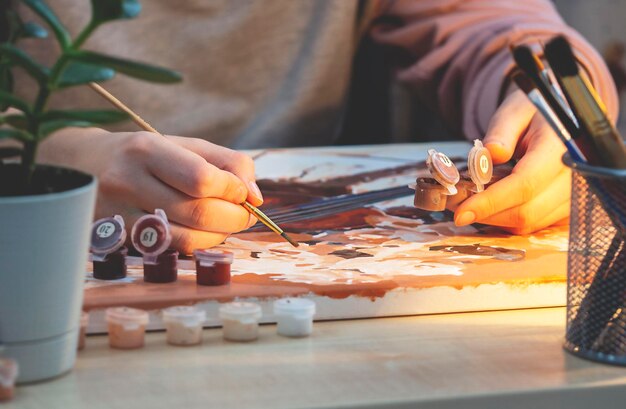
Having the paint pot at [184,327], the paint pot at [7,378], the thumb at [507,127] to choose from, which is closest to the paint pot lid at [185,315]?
the paint pot at [184,327]

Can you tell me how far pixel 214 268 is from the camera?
65cm

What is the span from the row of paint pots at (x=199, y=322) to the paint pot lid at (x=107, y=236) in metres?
0.08

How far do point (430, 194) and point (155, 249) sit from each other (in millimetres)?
246

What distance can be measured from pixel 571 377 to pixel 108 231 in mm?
346

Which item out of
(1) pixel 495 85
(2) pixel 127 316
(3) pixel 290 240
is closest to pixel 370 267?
(3) pixel 290 240

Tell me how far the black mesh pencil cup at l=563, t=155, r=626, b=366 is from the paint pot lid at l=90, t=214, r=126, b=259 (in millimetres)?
319

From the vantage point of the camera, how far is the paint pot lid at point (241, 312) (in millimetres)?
598

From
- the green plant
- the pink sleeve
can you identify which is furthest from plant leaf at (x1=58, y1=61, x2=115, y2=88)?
the pink sleeve

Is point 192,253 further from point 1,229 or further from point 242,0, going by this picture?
point 242,0

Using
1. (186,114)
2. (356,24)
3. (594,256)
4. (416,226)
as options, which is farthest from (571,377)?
(356,24)

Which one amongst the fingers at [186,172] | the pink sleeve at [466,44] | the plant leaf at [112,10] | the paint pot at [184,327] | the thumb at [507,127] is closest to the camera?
the plant leaf at [112,10]

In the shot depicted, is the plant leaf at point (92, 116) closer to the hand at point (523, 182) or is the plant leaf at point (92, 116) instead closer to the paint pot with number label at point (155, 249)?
the paint pot with number label at point (155, 249)

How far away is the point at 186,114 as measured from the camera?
139cm

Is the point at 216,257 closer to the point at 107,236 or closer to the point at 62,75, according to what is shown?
the point at 107,236
